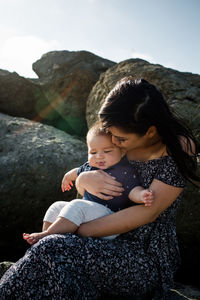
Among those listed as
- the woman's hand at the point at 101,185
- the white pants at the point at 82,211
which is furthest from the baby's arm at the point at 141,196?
the white pants at the point at 82,211

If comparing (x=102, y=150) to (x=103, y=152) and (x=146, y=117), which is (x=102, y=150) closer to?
(x=103, y=152)

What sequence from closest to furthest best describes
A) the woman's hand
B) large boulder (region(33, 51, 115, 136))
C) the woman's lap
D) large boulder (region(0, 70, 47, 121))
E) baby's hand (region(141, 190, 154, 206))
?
the woman's lap → baby's hand (region(141, 190, 154, 206)) → the woman's hand → large boulder (region(33, 51, 115, 136)) → large boulder (region(0, 70, 47, 121))

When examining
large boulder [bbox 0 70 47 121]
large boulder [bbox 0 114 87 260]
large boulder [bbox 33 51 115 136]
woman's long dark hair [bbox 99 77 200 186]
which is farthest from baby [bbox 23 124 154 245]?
large boulder [bbox 0 70 47 121]

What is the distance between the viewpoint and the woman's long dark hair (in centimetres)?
223

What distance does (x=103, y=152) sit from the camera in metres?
2.46

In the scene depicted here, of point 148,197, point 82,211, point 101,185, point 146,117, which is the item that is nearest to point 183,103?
point 146,117

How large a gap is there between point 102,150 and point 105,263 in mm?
817

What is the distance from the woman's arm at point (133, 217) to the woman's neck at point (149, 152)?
28cm

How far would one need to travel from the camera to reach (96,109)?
4379 mm

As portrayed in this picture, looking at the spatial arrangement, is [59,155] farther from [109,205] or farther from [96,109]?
[109,205]

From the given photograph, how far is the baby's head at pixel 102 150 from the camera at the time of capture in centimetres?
245

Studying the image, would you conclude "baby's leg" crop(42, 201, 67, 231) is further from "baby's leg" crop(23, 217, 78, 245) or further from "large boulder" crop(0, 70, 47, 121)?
"large boulder" crop(0, 70, 47, 121)

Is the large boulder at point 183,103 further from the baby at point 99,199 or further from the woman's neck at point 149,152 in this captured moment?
the baby at point 99,199

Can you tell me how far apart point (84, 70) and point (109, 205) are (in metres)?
3.48
